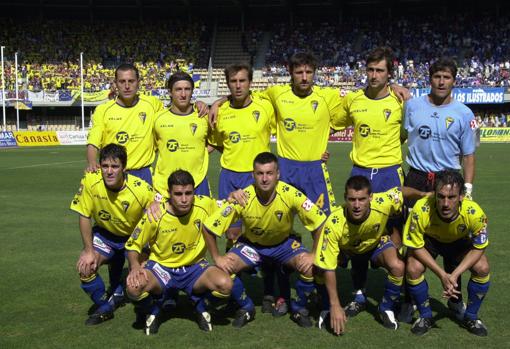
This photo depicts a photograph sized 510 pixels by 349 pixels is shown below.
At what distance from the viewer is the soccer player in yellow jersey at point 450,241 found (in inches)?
177

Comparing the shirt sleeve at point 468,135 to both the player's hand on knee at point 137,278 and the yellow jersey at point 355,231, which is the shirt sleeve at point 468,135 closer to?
the yellow jersey at point 355,231

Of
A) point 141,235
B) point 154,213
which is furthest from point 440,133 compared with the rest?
point 141,235

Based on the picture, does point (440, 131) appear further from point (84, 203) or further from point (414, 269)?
point (84, 203)

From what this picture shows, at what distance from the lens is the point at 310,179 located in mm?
5770

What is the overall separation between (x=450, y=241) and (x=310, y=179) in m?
1.56

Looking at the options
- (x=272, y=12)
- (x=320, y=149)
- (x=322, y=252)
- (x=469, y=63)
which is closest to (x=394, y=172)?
(x=320, y=149)

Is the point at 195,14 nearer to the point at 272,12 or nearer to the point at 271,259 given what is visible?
the point at 272,12

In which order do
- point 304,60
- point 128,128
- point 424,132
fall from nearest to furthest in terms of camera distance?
point 424,132 → point 304,60 → point 128,128

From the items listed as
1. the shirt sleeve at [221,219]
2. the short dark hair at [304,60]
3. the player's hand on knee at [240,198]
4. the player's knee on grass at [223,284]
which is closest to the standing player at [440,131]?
the short dark hair at [304,60]

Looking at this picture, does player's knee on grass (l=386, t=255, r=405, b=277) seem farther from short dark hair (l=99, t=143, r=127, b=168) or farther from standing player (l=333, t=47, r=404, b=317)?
short dark hair (l=99, t=143, r=127, b=168)

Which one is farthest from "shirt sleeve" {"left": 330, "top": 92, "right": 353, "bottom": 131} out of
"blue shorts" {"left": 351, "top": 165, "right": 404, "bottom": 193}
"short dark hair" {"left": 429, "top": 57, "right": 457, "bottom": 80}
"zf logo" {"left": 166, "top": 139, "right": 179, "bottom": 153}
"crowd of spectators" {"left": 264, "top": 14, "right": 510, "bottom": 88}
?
"crowd of spectators" {"left": 264, "top": 14, "right": 510, "bottom": 88}

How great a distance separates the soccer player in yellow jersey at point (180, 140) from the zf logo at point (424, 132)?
7.09 feet

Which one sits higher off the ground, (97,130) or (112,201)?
(97,130)

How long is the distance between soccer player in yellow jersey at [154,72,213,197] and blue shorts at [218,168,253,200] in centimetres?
24
